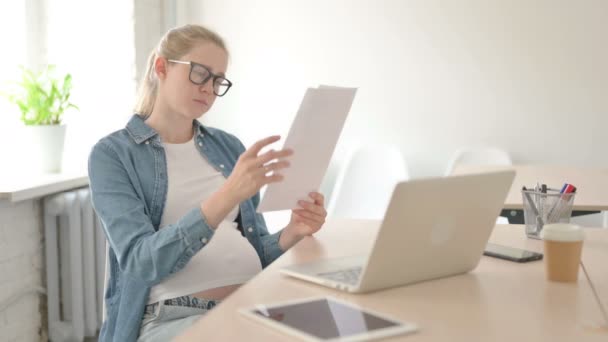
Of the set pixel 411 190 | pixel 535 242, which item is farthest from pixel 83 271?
pixel 411 190

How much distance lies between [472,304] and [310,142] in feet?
1.90

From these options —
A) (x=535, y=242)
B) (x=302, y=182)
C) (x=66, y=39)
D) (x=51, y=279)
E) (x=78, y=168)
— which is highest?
(x=66, y=39)

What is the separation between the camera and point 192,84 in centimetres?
187

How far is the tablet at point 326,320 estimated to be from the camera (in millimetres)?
1058

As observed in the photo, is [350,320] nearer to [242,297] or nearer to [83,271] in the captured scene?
[242,297]

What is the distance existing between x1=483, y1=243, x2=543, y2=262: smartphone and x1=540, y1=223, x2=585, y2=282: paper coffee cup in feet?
0.51

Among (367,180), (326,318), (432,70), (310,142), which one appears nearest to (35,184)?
(310,142)

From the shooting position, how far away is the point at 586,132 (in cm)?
398

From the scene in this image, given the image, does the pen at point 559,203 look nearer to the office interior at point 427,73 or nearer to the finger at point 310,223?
the finger at point 310,223

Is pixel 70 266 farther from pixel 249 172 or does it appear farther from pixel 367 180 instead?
pixel 249 172

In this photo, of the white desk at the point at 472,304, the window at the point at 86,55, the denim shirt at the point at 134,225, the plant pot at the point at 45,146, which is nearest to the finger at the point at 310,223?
the denim shirt at the point at 134,225

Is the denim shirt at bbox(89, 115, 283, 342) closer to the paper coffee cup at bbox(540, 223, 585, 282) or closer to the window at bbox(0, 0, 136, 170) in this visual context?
the paper coffee cup at bbox(540, 223, 585, 282)

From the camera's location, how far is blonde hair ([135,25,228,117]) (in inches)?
75.7

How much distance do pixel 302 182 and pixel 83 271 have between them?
65.5 inches
